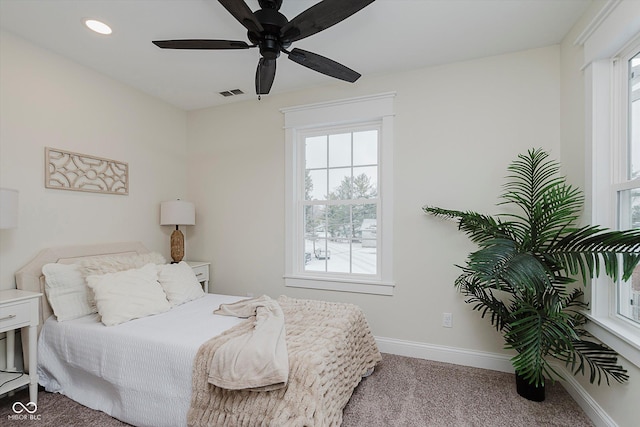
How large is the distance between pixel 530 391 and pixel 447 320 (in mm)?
728

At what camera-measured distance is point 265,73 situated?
1.94 meters

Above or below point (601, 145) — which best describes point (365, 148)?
above

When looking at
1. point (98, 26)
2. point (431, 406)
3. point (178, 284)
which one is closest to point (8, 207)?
point (178, 284)

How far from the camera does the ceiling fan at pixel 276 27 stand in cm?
141

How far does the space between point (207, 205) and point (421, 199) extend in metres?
2.43

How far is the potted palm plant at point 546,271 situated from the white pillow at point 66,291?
2.76 meters

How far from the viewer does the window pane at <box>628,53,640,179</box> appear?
1756 mm

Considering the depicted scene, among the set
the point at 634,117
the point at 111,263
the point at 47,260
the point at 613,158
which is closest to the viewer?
the point at 634,117

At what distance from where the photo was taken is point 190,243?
3.74 m

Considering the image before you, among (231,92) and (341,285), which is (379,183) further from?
(231,92)

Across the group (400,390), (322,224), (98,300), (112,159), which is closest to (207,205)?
(112,159)

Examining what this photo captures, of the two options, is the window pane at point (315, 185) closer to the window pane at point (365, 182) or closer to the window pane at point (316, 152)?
the window pane at point (316, 152)

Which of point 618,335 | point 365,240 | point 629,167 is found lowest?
point 618,335

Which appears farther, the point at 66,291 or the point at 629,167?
the point at 66,291
